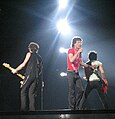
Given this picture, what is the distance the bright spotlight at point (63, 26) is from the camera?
529 cm

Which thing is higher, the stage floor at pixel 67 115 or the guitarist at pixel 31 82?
the guitarist at pixel 31 82

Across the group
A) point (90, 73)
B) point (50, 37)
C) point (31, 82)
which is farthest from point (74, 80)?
point (50, 37)

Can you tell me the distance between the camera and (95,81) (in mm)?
3486

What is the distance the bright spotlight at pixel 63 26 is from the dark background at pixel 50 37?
0.10 m

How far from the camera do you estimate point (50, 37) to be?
17.8 ft

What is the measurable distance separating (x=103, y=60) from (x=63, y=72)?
0.91 meters

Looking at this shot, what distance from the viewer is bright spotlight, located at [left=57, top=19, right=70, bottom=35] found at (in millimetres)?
5285

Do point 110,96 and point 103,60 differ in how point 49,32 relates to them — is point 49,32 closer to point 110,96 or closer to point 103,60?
point 103,60

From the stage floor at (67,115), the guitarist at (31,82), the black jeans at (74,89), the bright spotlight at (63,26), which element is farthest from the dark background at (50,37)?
the stage floor at (67,115)

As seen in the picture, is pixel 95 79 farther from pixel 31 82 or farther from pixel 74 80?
pixel 31 82

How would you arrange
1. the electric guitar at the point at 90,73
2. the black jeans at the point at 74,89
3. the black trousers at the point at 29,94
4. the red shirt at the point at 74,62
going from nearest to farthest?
the black trousers at the point at 29,94 → the black jeans at the point at 74,89 → the red shirt at the point at 74,62 → the electric guitar at the point at 90,73

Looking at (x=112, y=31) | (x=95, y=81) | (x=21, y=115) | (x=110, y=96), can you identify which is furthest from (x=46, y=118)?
(x=112, y=31)

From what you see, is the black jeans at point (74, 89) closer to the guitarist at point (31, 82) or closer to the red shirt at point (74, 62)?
the red shirt at point (74, 62)

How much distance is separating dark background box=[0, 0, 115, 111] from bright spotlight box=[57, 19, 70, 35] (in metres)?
0.10
